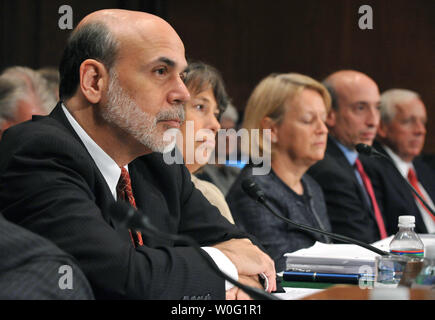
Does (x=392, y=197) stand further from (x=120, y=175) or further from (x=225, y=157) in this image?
(x=120, y=175)

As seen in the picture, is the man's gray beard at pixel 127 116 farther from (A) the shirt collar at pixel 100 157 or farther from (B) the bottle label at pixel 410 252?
(B) the bottle label at pixel 410 252

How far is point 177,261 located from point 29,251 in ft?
1.39

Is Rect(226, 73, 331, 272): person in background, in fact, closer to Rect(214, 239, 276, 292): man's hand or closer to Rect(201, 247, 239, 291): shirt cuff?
Rect(214, 239, 276, 292): man's hand

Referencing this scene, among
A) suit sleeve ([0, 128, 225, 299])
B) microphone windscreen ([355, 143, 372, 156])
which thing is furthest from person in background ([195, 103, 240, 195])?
suit sleeve ([0, 128, 225, 299])

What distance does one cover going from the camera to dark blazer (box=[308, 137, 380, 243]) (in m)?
3.59

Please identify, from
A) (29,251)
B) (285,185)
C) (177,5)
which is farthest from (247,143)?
(29,251)

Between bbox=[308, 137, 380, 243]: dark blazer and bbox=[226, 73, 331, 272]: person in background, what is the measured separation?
0.24 metres

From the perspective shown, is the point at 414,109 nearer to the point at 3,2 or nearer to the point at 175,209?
the point at 3,2

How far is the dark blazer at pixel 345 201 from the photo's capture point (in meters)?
3.59

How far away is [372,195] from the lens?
153 inches

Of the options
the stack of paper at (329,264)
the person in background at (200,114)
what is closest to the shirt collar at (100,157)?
the stack of paper at (329,264)

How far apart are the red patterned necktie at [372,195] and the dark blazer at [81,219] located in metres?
2.44

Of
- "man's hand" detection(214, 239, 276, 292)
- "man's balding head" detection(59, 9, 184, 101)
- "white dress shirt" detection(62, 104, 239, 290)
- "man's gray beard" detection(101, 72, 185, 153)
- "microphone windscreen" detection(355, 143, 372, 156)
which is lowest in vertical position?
"man's hand" detection(214, 239, 276, 292)

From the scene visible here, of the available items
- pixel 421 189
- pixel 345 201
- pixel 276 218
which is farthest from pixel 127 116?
pixel 421 189
